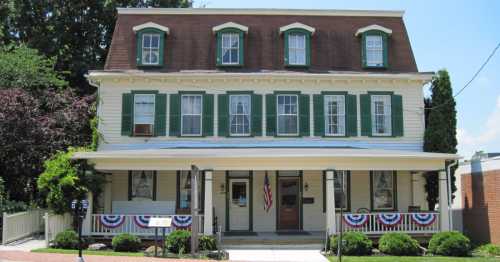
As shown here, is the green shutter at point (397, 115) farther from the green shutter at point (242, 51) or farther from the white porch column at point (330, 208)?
the green shutter at point (242, 51)

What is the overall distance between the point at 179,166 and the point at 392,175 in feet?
30.1

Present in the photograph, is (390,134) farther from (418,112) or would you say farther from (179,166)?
(179,166)

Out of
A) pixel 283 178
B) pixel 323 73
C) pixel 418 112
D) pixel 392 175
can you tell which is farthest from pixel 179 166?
pixel 418 112

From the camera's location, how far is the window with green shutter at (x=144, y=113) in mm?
22359

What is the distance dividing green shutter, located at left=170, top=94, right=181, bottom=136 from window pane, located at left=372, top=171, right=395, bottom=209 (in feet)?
27.9

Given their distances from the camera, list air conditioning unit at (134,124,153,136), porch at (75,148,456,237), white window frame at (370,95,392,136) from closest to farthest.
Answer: porch at (75,148,456,237) < air conditioning unit at (134,124,153,136) < white window frame at (370,95,392,136)

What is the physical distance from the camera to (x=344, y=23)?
80.9 ft

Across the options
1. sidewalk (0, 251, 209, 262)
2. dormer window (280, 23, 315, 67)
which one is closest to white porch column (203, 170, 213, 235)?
sidewalk (0, 251, 209, 262)

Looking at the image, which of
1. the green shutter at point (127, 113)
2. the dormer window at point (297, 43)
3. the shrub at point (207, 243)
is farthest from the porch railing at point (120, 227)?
the dormer window at point (297, 43)

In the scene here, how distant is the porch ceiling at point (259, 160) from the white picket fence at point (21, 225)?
2983mm

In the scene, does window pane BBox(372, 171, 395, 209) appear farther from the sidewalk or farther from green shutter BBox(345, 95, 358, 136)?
the sidewalk

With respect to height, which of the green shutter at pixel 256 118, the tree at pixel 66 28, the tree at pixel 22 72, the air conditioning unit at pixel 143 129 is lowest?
the air conditioning unit at pixel 143 129

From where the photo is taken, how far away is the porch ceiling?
18.8 m

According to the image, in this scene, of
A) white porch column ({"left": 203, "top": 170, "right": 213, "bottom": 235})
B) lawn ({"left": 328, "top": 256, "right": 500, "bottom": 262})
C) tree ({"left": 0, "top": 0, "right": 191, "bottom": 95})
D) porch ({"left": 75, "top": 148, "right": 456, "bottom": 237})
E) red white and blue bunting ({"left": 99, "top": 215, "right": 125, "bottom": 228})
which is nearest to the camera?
lawn ({"left": 328, "top": 256, "right": 500, "bottom": 262})
